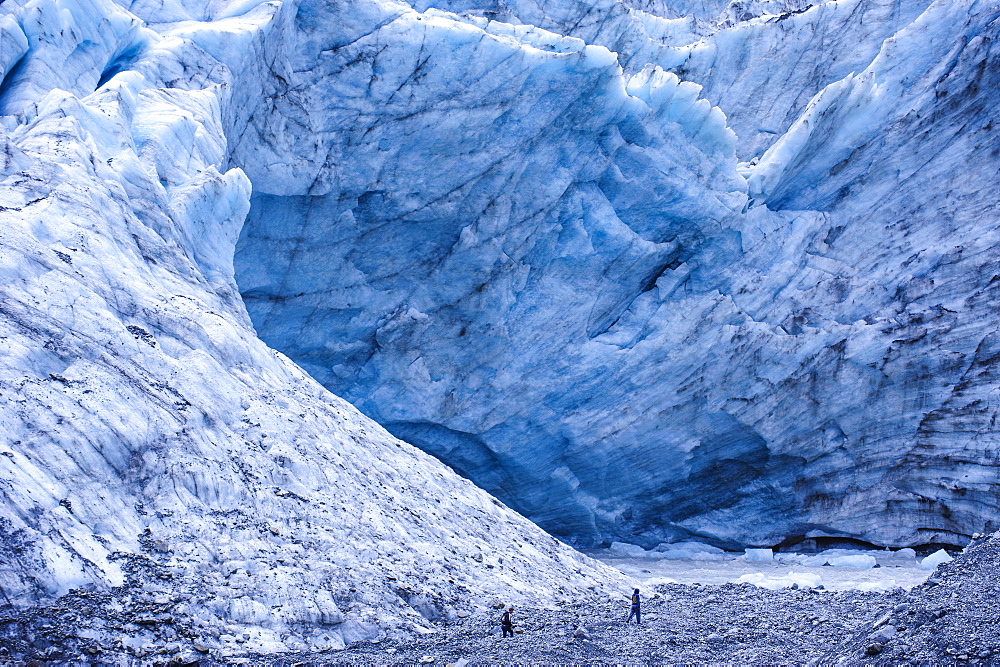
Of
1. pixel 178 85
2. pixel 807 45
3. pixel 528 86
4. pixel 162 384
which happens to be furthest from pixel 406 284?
pixel 807 45

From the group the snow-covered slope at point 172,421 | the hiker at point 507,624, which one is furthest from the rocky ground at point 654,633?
the snow-covered slope at point 172,421

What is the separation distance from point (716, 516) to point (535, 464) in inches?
166

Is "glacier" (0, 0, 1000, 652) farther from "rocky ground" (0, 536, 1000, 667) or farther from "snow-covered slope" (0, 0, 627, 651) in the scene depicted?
"rocky ground" (0, 536, 1000, 667)

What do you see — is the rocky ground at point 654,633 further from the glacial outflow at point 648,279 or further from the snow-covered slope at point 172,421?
the glacial outflow at point 648,279

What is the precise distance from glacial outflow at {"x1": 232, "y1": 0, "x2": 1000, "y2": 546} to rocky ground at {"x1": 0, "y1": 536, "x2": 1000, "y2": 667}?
644cm

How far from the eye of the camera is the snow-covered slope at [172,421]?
7.15 m

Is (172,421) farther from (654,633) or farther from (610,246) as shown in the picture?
(610,246)

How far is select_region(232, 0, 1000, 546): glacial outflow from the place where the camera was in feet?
53.1

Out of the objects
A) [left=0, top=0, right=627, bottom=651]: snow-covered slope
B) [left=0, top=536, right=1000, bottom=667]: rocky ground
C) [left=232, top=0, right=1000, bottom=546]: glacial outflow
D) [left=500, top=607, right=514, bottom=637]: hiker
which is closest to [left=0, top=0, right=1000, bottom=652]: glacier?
[left=232, top=0, right=1000, bottom=546]: glacial outflow

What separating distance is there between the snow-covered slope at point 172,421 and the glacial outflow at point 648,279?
173 inches

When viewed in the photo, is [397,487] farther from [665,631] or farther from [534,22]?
[534,22]

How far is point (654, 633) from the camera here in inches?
349

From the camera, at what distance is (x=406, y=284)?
17625mm

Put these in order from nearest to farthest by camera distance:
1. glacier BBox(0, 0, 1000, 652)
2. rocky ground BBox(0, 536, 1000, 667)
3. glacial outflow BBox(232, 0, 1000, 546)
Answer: rocky ground BBox(0, 536, 1000, 667) < glacier BBox(0, 0, 1000, 652) < glacial outflow BBox(232, 0, 1000, 546)
